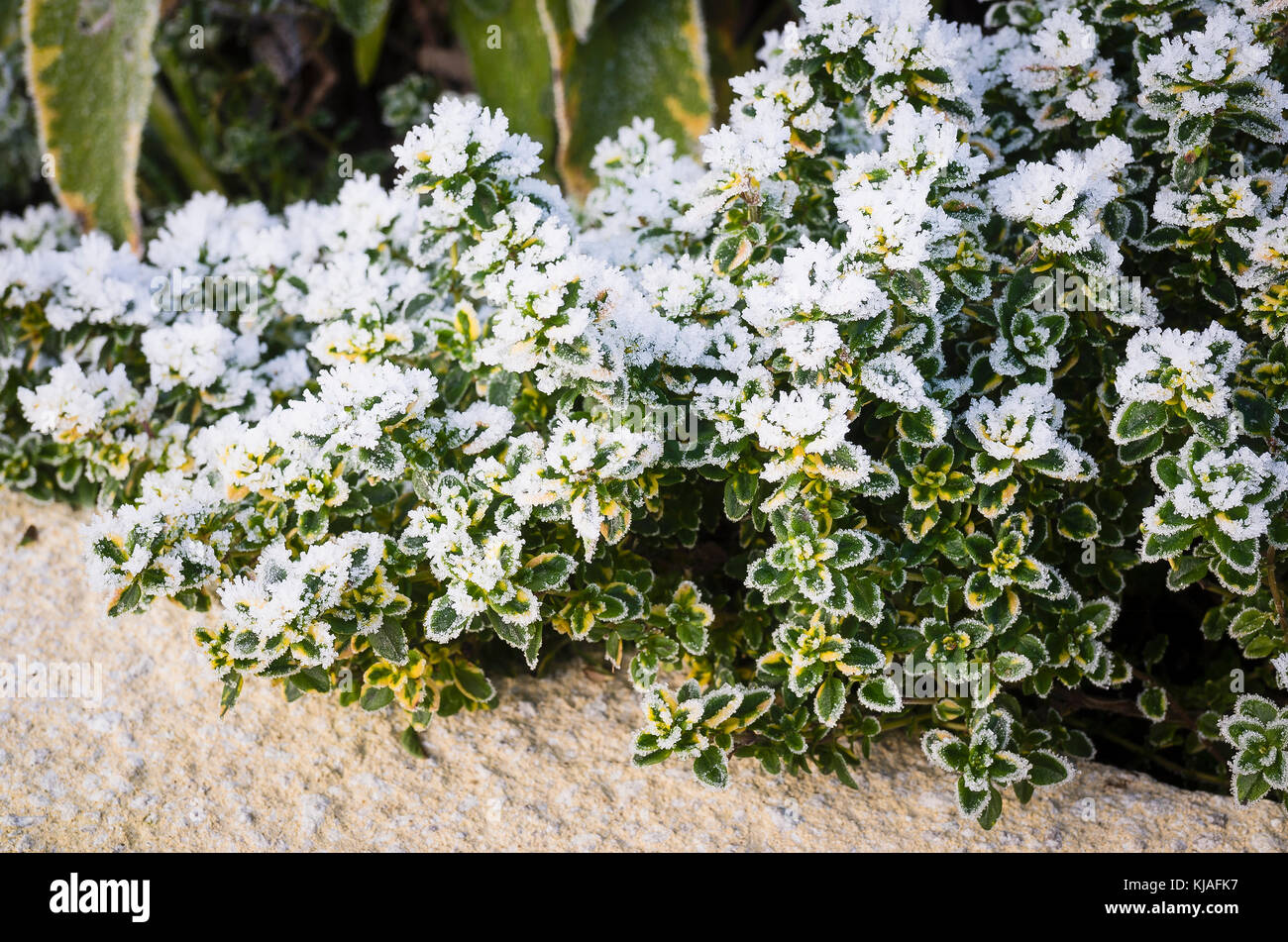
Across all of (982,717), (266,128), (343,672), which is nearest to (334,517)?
(343,672)

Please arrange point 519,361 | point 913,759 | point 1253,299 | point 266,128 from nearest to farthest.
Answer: point 519,361
point 1253,299
point 913,759
point 266,128

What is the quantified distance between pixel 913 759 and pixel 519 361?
755mm

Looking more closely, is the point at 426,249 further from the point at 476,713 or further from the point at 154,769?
the point at 154,769

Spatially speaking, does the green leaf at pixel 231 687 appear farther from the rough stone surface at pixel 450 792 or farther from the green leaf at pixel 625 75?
the green leaf at pixel 625 75

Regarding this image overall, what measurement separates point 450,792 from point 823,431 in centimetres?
65

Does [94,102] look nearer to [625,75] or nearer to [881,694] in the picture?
[625,75]

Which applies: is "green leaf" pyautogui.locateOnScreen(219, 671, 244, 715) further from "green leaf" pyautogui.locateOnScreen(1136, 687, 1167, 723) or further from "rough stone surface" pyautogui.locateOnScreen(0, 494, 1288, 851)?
"green leaf" pyautogui.locateOnScreen(1136, 687, 1167, 723)

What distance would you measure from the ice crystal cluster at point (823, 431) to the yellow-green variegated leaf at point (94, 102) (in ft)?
2.29

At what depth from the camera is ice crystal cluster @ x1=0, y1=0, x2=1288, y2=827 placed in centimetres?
125

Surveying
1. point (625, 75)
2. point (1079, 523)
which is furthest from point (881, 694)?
point (625, 75)

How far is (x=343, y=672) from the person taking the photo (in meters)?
1.44

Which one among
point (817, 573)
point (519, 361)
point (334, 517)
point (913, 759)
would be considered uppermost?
point (519, 361)

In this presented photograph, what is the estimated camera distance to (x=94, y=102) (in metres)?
2.10

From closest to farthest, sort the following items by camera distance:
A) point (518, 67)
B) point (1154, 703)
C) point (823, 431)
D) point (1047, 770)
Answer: point (823, 431)
point (1047, 770)
point (1154, 703)
point (518, 67)
